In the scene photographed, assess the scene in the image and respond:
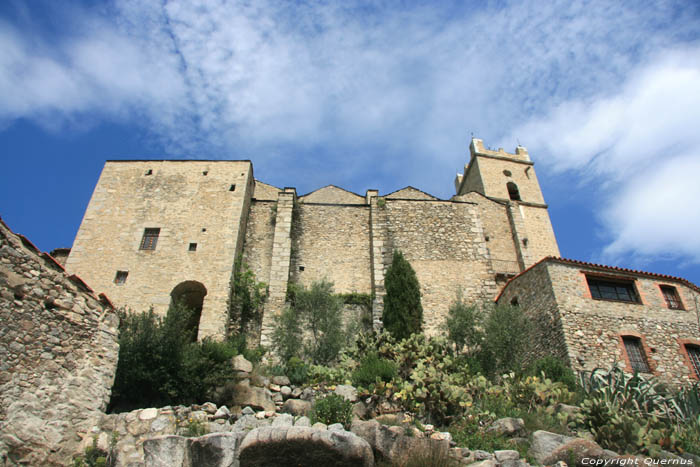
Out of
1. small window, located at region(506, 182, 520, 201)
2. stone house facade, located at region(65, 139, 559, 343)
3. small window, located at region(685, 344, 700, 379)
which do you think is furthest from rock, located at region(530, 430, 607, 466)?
small window, located at region(506, 182, 520, 201)

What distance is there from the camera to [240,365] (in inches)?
551

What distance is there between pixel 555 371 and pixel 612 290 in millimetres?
5447

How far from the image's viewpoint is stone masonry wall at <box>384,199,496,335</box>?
70.0ft

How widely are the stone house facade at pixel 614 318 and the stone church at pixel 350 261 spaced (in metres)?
0.05

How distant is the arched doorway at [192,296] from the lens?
1917 cm

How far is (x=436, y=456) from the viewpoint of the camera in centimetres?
922

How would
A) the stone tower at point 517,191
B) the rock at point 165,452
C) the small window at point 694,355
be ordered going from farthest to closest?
the stone tower at point 517,191, the small window at point 694,355, the rock at point 165,452

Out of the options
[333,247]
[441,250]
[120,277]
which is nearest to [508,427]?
[441,250]

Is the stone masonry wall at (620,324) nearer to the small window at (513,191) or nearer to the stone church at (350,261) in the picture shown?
the stone church at (350,261)

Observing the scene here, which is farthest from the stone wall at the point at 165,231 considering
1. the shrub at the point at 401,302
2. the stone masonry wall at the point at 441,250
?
the stone masonry wall at the point at 441,250

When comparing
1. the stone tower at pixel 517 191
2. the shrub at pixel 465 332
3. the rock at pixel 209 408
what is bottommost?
the rock at pixel 209 408

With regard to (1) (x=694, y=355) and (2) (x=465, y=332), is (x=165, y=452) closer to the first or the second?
(2) (x=465, y=332)

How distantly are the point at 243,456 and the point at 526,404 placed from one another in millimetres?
8495

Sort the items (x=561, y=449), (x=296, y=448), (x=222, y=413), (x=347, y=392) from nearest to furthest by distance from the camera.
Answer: (x=296, y=448)
(x=561, y=449)
(x=222, y=413)
(x=347, y=392)
